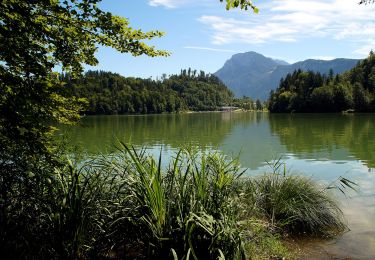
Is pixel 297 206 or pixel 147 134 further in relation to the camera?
pixel 147 134

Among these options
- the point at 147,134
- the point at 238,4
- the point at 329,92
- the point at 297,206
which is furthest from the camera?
the point at 329,92

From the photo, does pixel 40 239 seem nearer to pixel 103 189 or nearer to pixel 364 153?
pixel 103 189

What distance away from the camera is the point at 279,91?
455 ft

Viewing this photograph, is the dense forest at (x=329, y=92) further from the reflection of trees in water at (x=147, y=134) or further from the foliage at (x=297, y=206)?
the foliage at (x=297, y=206)

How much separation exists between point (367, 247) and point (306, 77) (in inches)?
5185

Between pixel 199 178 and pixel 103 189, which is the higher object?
pixel 199 178

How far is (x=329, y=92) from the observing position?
111m

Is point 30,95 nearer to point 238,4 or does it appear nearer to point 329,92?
point 238,4

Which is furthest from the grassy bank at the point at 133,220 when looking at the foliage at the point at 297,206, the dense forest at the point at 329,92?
the dense forest at the point at 329,92

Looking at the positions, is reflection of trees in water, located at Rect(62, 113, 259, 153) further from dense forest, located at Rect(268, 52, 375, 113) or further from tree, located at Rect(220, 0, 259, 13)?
dense forest, located at Rect(268, 52, 375, 113)

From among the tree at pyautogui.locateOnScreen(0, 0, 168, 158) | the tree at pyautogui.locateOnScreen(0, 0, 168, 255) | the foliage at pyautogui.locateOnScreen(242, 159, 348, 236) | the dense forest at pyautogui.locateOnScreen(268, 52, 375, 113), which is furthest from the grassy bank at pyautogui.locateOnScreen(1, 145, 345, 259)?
the dense forest at pyautogui.locateOnScreen(268, 52, 375, 113)

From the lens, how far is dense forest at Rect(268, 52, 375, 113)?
348 ft

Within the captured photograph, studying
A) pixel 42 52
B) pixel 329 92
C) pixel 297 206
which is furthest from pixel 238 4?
pixel 329 92

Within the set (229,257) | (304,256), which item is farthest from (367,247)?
(229,257)
